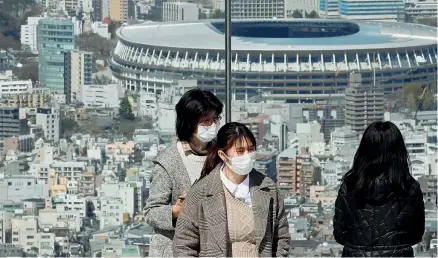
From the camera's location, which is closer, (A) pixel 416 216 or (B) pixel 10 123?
(A) pixel 416 216

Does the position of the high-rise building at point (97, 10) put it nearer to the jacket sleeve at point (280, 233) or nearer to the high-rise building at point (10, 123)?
the high-rise building at point (10, 123)

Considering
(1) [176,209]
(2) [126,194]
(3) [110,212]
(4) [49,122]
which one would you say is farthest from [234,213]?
(4) [49,122]

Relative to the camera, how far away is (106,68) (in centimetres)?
A: 1783

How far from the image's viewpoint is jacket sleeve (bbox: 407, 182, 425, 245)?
5.27 ft

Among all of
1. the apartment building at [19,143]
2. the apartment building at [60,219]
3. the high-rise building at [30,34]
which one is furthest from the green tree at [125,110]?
the apartment building at [60,219]

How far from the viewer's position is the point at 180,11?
1844 cm

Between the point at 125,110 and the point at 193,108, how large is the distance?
44.8 ft

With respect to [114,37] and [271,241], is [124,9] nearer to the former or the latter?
[114,37]

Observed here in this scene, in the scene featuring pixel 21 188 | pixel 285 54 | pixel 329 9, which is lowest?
pixel 285 54

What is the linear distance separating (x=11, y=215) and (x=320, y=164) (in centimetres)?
349

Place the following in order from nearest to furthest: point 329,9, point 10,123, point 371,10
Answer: point 10,123 → point 329,9 → point 371,10

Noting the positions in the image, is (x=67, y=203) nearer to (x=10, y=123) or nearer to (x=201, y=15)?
(x=10, y=123)

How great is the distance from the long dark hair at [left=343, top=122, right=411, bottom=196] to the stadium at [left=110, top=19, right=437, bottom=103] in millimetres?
13659

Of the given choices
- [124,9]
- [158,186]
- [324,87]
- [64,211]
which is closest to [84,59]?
[124,9]
